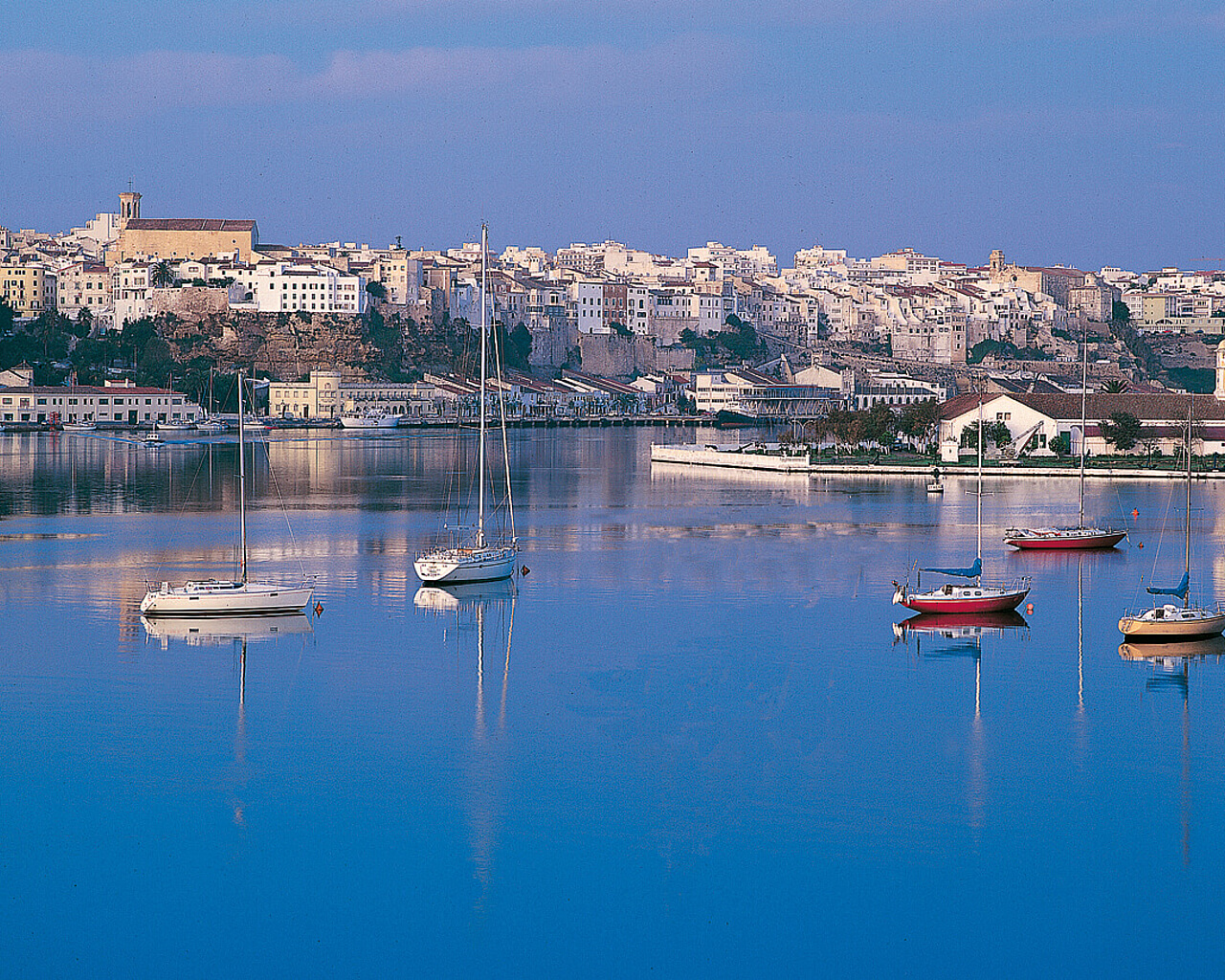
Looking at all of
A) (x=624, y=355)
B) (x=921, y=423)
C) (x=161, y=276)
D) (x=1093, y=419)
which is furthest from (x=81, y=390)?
(x=1093, y=419)

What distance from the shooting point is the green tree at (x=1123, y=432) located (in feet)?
109

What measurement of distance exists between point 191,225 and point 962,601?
6151 cm

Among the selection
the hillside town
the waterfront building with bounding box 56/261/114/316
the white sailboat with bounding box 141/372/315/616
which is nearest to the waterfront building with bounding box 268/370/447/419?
the hillside town

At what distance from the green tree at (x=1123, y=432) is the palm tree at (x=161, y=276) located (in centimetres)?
4074

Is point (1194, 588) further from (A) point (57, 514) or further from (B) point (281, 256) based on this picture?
(B) point (281, 256)

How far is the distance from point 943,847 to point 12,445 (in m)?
37.9

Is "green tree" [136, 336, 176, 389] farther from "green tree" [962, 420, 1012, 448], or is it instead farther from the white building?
"green tree" [962, 420, 1012, 448]

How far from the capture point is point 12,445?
1661 inches

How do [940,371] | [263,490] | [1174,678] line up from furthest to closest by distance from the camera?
[940,371] < [263,490] < [1174,678]

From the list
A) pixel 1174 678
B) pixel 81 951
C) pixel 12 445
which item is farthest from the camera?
pixel 12 445

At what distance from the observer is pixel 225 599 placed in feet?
45.8

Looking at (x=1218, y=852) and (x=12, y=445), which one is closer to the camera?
(x=1218, y=852)

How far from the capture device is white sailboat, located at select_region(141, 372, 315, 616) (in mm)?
13820

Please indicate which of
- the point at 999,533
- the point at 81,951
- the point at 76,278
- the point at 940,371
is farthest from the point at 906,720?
the point at 940,371
